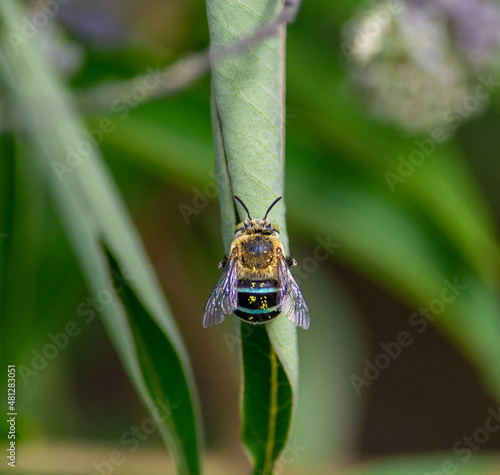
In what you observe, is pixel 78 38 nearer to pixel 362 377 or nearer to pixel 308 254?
pixel 308 254

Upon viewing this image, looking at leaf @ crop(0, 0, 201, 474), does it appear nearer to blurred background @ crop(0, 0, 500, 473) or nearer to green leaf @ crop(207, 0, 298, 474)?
green leaf @ crop(207, 0, 298, 474)

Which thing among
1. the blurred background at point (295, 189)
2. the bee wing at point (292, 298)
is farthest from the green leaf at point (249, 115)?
the blurred background at point (295, 189)

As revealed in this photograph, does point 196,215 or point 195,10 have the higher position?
point 195,10

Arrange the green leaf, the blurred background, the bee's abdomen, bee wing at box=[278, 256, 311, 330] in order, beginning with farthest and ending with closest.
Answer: the blurred background
bee wing at box=[278, 256, 311, 330]
the bee's abdomen
the green leaf

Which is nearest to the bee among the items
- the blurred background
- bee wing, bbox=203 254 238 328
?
bee wing, bbox=203 254 238 328

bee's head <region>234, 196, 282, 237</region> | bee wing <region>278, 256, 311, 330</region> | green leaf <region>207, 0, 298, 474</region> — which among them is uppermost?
green leaf <region>207, 0, 298, 474</region>

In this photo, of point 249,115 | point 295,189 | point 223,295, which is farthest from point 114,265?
point 295,189

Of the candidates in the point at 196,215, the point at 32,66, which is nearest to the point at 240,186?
the point at 32,66
